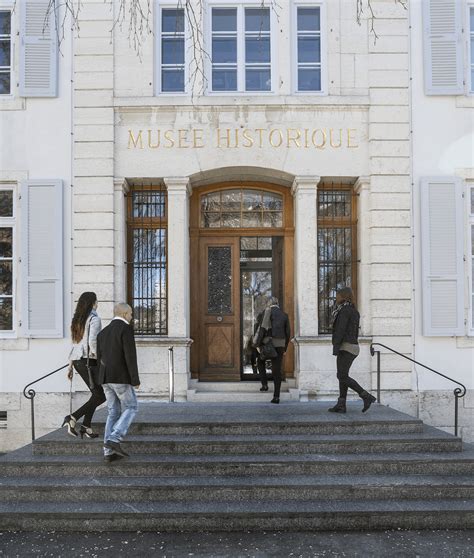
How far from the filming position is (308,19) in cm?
1075

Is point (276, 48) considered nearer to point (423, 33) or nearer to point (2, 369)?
point (423, 33)

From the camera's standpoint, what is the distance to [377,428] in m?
7.80

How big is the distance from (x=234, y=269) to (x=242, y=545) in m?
5.94

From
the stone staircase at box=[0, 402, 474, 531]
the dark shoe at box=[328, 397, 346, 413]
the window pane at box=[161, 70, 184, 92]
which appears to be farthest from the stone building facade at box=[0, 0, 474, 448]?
the stone staircase at box=[0, 402, 474, 531]

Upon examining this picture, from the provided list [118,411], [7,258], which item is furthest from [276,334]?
[7,258]

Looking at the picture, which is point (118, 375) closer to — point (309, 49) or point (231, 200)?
point (231, 200)

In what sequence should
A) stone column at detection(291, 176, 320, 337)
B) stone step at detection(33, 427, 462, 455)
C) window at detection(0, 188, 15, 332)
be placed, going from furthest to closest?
window at detection(0, 188, 15, 332) → stone column at detection(291, 176, 320, 337) → stone step at detection(33, 427, 462, 455)

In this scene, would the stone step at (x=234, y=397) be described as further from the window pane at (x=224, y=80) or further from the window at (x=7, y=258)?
the window pane at (x=224, y=80)

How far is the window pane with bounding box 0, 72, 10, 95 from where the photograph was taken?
10711mm

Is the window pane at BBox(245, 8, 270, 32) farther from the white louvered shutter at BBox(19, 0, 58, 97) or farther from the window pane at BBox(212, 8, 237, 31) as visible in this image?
the white louvered shutter at BBox(19, 0, 58, 97)

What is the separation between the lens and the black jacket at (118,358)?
6785mm

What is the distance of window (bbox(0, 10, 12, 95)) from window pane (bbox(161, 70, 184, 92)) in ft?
8.18

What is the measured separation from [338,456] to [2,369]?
570cm

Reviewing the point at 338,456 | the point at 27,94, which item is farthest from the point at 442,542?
the point at 27,94
